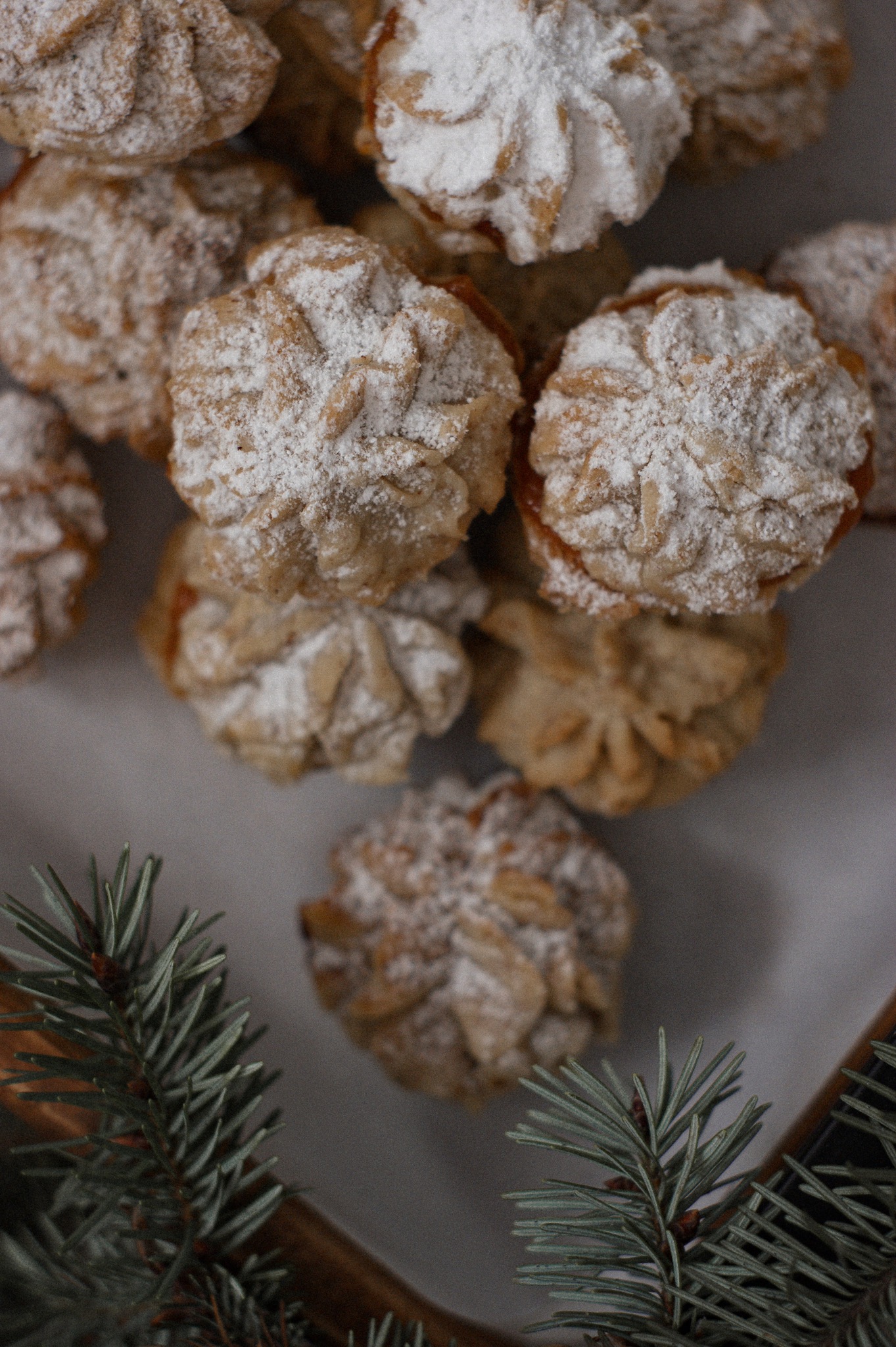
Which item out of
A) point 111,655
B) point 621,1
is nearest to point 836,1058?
point 111,655

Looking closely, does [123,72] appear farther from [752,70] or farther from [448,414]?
[752,70]

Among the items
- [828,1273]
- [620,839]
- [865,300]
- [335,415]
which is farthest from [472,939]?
[865,300]

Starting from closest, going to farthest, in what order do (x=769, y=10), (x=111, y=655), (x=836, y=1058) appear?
(x=769, y=10) → (x=836, y=1058) → (x=111, y=655)

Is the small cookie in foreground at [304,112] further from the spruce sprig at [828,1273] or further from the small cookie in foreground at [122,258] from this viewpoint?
the spruce sprig at [828,1273]

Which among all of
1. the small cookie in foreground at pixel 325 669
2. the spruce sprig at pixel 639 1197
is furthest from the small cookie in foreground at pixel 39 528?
the spruce sprig at pixel 639 1197

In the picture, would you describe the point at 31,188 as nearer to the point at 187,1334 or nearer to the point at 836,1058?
the point at 187,1334

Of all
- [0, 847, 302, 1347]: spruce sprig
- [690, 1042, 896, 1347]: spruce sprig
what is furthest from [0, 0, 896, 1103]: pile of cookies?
[690, 1042, 896, 1347]: spruce sprig
